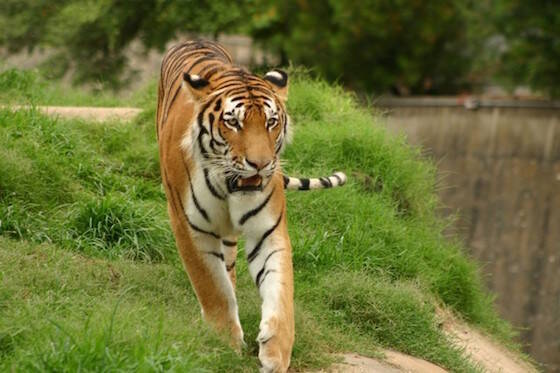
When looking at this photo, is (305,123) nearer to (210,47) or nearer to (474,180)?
(210,47)

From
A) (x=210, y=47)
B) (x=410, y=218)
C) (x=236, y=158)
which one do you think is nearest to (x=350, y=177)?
(x=410, y=218)

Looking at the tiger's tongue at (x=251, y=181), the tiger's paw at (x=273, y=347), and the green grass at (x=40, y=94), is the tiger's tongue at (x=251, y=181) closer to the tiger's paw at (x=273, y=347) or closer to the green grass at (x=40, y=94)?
the tiger's paw at (x=273, y=347)

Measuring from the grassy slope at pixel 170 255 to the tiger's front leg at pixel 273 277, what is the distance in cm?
20

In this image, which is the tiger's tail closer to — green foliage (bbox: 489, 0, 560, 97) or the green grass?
the green grass

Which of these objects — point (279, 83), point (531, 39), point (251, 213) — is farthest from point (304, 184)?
point (531, 39)

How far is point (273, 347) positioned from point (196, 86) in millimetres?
1214

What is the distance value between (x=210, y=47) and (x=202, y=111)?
1355mm

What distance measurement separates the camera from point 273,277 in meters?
4.61

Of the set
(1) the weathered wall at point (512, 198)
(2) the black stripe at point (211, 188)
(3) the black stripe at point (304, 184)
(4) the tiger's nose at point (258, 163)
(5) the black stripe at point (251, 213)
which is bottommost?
(1) the weathered wall at point (512, 198)

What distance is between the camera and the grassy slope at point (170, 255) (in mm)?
4285

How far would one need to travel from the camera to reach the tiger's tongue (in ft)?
15.0

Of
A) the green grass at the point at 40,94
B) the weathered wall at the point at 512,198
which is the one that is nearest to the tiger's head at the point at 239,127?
the green grass at the point at 40,94

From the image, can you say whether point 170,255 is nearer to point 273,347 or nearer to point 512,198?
point 273,347

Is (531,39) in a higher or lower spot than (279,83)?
lower
